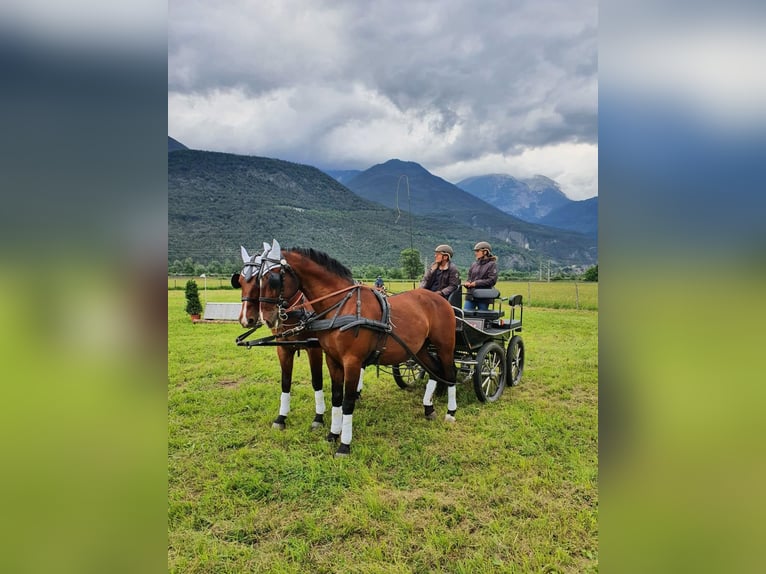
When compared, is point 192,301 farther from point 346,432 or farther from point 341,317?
point 346,432

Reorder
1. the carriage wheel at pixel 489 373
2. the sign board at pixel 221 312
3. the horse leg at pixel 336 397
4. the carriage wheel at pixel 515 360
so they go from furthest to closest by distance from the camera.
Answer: the sign board at pixel 221 312, the carriage wheel at pixel 515 360, the carriage wheel at pixel 489 373, the horse leg at pixel 336 397

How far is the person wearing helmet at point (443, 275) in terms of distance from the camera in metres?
6.25

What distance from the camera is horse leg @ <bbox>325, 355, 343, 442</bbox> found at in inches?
182

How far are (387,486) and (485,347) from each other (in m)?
2.75

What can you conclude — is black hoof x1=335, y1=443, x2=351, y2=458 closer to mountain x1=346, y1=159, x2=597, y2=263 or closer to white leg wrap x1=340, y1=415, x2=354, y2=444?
white leg wrap x1=340, y1=415, x2=354, y2=444

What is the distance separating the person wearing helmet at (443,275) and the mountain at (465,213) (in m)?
1.95

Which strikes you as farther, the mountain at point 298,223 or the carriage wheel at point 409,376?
the mountain at point 298,223

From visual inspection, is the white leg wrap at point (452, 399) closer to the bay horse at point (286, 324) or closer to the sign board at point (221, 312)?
the bay horse at point (286, 324)

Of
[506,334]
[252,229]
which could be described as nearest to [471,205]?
[252,229]

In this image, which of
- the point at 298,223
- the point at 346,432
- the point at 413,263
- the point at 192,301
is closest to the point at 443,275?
the point at 413,263

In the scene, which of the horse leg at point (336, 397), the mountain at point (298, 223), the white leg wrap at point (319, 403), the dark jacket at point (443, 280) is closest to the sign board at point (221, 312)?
the dark jacket at point (443, 280)

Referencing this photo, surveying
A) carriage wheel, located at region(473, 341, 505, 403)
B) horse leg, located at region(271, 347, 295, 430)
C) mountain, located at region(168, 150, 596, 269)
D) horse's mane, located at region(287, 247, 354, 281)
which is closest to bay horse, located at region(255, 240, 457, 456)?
horse's mane, located at region(287, 247, 354, 281)
